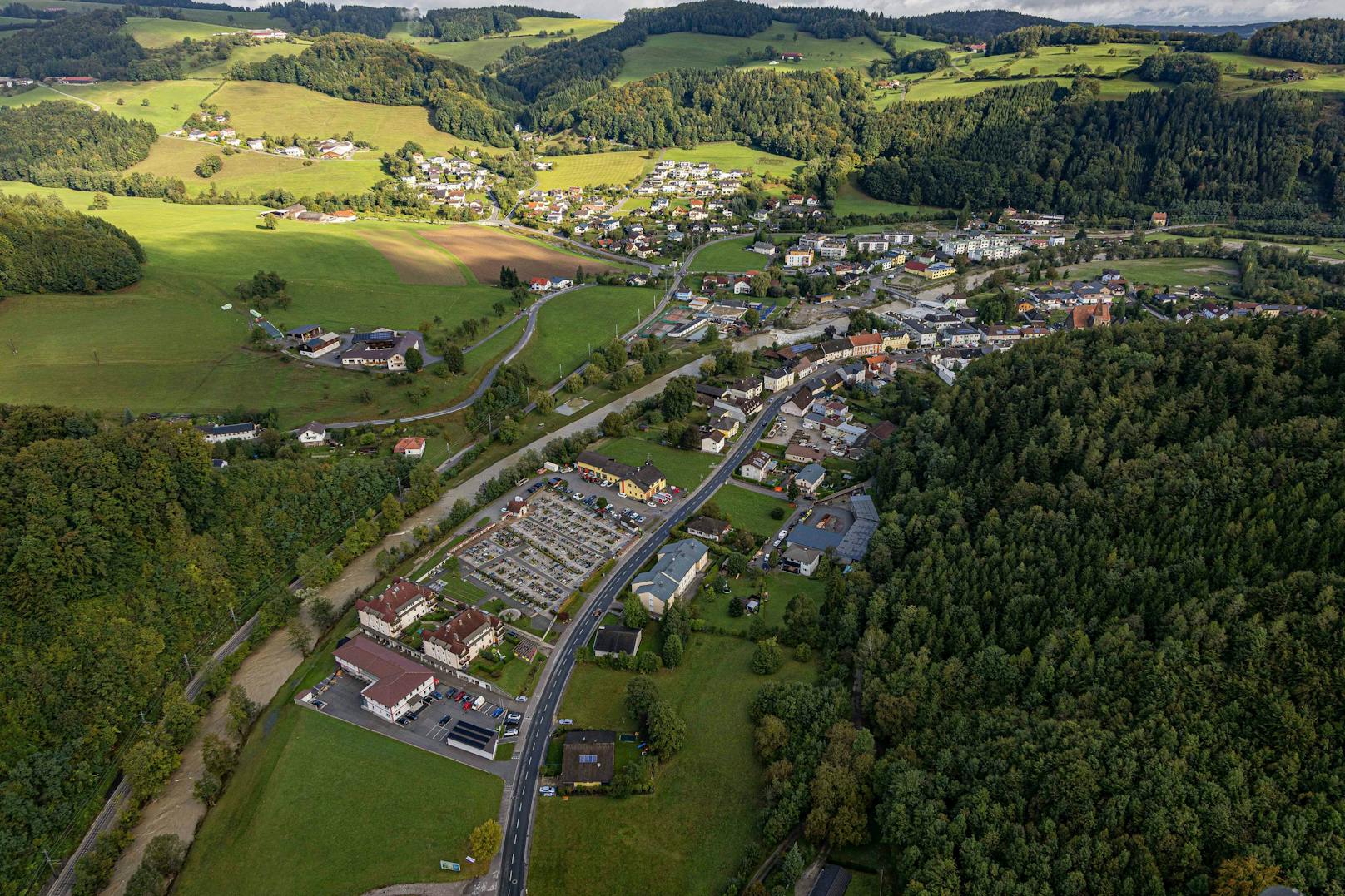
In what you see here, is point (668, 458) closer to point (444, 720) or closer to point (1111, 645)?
point (444, 720)

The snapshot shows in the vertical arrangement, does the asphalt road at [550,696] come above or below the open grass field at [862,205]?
below

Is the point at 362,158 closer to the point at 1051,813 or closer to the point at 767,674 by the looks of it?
the point at 767,674

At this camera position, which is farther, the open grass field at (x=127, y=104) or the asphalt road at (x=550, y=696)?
the open grass field at (x=127, y=104)

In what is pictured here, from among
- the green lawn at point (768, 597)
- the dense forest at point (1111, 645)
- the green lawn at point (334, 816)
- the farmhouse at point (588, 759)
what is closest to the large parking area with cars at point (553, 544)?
the green lawn at point (768, 597)

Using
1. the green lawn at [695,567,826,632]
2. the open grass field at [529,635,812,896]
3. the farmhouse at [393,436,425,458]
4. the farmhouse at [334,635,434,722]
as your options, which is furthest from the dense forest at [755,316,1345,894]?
the farmhouse at [393,436,425,458]

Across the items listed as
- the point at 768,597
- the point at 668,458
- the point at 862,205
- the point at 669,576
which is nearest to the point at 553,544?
the point at 669,576

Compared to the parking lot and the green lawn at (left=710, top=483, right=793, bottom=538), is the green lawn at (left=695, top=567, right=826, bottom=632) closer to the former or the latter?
the green lawn at (left=710, top=483, right=793, bottom=538)

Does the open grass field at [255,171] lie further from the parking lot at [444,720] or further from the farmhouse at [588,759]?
the farmhouse at [588,759]
